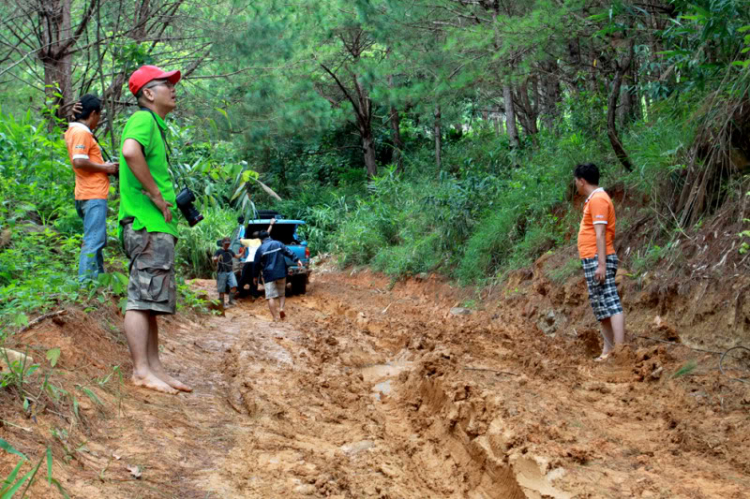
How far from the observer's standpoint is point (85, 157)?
5.31m

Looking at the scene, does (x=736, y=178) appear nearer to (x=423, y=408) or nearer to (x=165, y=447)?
(x=423, y=408)

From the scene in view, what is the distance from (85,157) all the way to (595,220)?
176 inches

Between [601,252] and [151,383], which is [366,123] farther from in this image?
[151,383]

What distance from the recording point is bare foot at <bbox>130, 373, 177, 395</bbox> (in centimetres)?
416

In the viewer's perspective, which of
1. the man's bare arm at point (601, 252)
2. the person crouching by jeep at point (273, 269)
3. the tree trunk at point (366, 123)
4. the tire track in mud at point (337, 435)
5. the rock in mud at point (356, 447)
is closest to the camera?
the tire track in mud at point (337, 435)

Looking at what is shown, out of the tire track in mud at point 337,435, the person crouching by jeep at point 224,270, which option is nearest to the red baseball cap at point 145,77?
the tire track in mud at point 337,435

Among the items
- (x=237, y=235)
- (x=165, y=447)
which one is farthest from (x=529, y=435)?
(x=237, y=235)

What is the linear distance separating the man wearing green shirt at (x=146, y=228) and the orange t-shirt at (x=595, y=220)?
369cm

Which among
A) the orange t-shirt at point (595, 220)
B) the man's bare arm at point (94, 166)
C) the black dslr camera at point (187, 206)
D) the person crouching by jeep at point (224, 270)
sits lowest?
the person crouching by jeep at point (224, 270)

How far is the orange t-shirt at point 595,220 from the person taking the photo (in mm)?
5816

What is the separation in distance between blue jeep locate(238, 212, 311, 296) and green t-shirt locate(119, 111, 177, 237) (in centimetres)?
860

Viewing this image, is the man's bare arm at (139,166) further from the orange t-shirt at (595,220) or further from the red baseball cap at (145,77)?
the orange t-shirt at (595,220)

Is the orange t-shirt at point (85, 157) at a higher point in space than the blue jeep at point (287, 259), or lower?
higher

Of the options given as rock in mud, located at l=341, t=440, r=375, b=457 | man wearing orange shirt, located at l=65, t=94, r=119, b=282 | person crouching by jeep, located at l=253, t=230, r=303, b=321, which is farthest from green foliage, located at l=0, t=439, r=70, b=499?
person crouching by jeep, located at l=253, t=230, r=303, b=321
